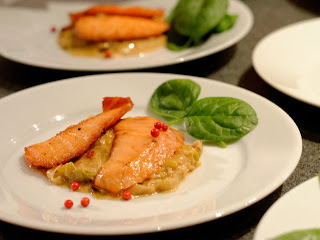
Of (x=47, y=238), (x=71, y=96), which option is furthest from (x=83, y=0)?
(x=47, y=238)

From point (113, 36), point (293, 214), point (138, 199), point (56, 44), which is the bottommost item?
point (56, 44)

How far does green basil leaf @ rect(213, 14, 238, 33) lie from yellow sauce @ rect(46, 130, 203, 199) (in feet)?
4.50

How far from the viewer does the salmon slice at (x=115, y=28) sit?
2.98 m

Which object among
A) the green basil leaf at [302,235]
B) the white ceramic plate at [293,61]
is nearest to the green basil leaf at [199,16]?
the white ceramic plate at [293,61]

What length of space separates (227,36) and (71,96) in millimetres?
1224

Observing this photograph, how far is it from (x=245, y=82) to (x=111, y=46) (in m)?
1.01

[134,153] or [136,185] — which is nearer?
[136,185]

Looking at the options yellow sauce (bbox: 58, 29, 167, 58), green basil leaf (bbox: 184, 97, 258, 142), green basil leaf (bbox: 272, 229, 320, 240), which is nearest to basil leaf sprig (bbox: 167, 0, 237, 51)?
yellow sauce (bbox: 58, 29, 167, 58)

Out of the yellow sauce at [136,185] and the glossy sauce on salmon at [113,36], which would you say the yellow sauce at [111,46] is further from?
the yellow sauce at [136,185]

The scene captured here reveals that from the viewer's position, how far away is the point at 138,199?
1554 mm

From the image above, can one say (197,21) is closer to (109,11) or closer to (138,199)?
(109,11)

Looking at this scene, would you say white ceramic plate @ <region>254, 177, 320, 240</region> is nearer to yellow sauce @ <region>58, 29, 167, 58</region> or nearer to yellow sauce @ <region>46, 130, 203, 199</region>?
yellow sauce @ <region>46, 130, 203, 199</region>

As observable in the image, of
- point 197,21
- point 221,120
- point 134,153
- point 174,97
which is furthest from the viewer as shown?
point 197,21

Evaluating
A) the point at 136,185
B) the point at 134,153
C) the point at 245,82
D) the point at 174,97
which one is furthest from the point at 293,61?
the point at 136,185
